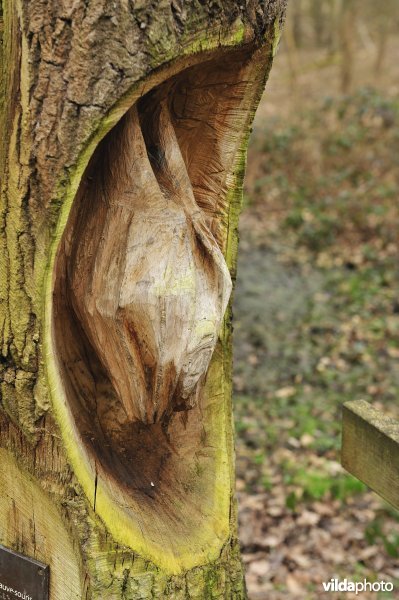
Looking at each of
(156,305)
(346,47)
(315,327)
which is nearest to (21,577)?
(156,305)

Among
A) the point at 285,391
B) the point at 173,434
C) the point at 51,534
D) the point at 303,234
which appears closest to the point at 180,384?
the point at 173,434

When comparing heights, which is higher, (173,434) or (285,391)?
(285,391)

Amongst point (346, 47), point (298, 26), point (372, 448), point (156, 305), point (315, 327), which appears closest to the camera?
point (156, 305)

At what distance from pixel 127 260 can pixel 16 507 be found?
2.46ft

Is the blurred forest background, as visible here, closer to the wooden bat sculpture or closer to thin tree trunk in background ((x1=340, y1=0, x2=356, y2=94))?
thin tree trunk in background ((x1=340, y1=0, x2=356, y2=94))

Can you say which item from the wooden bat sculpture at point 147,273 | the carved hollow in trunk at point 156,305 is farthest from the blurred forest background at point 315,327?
the wooden bat sculpture at point 147,273

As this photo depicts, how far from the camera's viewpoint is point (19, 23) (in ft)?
4.79

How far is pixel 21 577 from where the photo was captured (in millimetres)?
1838

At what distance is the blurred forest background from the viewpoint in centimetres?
354

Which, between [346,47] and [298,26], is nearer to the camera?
[346,47]

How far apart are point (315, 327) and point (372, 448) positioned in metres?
3.82

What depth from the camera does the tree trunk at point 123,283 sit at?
4.75ft

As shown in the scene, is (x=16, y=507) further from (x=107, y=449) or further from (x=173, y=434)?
(x=173, y=434)

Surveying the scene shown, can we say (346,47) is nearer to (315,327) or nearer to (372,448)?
(315,327)
